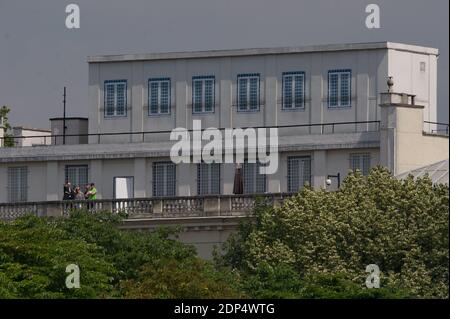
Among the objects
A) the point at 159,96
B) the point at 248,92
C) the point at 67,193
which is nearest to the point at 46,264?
the point at 67,193

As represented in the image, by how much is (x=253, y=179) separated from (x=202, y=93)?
745 centimetres

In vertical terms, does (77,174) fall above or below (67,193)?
above

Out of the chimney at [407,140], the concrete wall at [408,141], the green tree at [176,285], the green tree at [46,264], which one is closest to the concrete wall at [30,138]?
the chimney at [407,140]

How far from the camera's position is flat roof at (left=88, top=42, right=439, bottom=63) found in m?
125

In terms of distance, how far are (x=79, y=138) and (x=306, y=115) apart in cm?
1050

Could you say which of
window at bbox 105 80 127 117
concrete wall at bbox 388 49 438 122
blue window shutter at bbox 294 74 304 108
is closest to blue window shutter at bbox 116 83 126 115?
window at bbox 105 80 127 117

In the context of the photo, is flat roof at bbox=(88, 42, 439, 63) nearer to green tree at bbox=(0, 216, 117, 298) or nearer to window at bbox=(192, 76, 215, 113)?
window at bbox=(192, 76, 215, 113)

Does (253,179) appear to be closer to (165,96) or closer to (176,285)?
(165,96)

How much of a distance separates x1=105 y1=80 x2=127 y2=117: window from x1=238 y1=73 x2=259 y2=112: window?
5.10 metres

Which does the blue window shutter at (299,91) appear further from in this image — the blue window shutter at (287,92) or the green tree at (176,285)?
the green tree at (176,285)

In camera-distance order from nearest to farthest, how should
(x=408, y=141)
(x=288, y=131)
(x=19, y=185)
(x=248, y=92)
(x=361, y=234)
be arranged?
(x=361, y=234) → (x=408, y=141) → (x=288, y=131) → (x=248, y=92) → (x=19, y=185)

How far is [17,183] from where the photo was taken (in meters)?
129

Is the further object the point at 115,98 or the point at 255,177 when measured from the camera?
the point at 115,98
